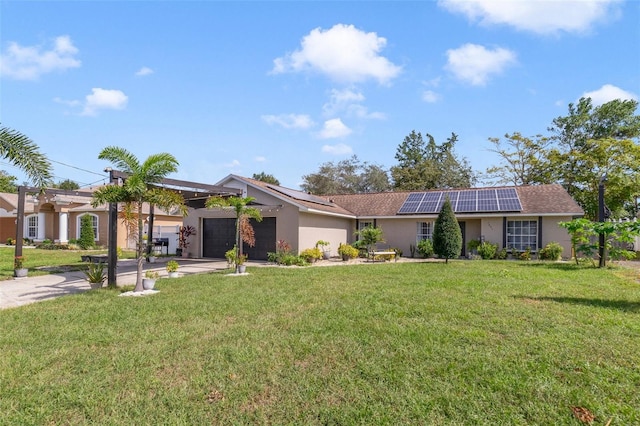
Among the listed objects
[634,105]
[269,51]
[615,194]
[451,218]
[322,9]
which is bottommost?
[451,218]

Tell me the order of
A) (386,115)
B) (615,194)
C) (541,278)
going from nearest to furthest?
(541,278) → (386,115) → (615,194)

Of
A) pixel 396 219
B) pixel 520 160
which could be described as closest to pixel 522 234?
pixel 396 219

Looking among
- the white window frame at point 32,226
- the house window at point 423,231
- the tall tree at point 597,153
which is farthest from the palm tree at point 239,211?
the white window frame at point 32,226

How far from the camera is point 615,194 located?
939 inches

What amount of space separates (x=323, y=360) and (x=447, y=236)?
42.3 ft

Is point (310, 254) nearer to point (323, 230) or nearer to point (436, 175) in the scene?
point (323, 230)

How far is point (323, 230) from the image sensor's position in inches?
757

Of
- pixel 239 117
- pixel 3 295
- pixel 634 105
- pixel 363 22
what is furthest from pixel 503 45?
pixel 634 105

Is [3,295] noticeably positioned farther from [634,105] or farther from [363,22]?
[634,105]

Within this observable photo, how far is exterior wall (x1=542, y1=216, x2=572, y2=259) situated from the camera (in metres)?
18.1

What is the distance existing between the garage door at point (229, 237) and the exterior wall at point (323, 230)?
1.65 m

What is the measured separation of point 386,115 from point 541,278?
1095 cm

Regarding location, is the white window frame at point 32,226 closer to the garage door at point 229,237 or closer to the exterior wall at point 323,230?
the garage door at point 229,237

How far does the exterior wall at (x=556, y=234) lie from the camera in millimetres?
18141
